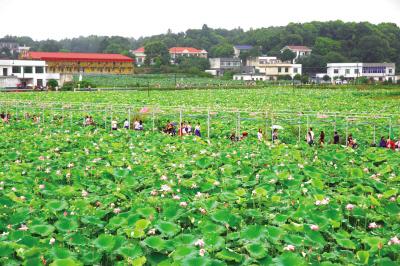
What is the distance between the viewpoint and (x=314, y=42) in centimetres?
9588

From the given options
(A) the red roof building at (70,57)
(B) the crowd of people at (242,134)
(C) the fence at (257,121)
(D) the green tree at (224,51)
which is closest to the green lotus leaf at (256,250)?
(B) the crowd of people at (242,134)

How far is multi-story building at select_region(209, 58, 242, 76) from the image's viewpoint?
84.3m

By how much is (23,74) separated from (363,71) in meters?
45.6

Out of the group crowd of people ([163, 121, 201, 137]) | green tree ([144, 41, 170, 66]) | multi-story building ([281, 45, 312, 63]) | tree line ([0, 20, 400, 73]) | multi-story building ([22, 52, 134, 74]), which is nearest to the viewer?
crowd of people ([163, 121, 201, 137])

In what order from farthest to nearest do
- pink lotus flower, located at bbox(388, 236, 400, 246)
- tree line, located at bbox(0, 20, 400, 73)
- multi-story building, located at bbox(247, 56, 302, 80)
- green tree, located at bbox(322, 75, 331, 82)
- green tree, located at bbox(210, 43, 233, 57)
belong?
green tree, located at bbox(210, 43, 233, 57)
tree line, located at bbox(0, 20, 400, 73)
multi-story building, located at bbox(247, 56, 302, 80)
green tree, located at bbox(322, 75, 331, 82)
pink lotus flower, located at bbox(388, 236, 400, 246)

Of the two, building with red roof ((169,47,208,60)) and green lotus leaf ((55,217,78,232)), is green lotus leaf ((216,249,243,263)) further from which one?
building with red roof ((169,47,208,60))

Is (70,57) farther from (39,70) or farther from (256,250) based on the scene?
(256,250)

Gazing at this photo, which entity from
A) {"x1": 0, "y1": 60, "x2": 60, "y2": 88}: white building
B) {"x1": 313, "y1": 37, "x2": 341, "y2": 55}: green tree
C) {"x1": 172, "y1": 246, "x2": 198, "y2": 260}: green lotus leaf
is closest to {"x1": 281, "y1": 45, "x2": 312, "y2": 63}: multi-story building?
{"x1": 313, "y1": 37, "x2": 341, "y2": 55}: green tree

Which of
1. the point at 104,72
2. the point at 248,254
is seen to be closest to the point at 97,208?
the point at 248,254

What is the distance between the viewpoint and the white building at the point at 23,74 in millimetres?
47922

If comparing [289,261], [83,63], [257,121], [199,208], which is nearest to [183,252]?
[289,261]

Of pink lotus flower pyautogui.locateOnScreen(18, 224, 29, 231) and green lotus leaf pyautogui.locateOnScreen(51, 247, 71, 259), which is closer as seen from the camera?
green lotus leaf pyautogui.locateOnScreen(51, 247, 71, 259)

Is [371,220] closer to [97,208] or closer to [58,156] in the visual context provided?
[97,208]

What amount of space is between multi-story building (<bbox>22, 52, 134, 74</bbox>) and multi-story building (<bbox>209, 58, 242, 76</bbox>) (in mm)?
20534
